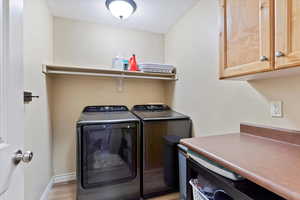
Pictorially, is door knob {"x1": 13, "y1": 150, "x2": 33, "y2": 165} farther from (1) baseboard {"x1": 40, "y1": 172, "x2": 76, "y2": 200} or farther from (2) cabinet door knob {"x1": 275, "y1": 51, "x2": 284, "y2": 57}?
(1) baseboard {"x1": 40, "y1": 172, "x2": 76, "y2": 200}

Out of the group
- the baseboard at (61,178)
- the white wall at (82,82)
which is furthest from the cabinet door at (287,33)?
the baseboard at (61,178)

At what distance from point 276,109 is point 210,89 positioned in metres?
0.71

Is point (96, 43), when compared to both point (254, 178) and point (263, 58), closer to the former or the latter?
point (263, 58)

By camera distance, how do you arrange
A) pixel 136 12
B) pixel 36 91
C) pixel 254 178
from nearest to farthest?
pixel 254 178, pixel 36 91, pixel 136 12

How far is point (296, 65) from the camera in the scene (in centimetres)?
74

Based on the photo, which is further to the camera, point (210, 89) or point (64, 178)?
point (64, 178)

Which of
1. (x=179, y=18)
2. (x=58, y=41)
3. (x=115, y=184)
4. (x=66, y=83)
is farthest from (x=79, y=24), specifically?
(x=115, y=184)

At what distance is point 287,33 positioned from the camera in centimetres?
77

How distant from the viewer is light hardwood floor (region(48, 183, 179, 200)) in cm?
189

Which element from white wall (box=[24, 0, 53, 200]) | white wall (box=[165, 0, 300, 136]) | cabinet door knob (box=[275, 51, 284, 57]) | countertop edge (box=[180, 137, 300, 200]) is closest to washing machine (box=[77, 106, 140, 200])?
white wall (box=[24, 0, 53, 200])

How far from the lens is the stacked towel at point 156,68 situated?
7.78 ft

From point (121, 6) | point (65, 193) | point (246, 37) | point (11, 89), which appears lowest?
point (65, 193)

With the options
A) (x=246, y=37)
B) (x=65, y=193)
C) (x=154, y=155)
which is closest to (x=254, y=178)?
(x=246, y=37)

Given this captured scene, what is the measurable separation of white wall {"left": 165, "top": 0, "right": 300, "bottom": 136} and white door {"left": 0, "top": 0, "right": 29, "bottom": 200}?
1574 millimetres
